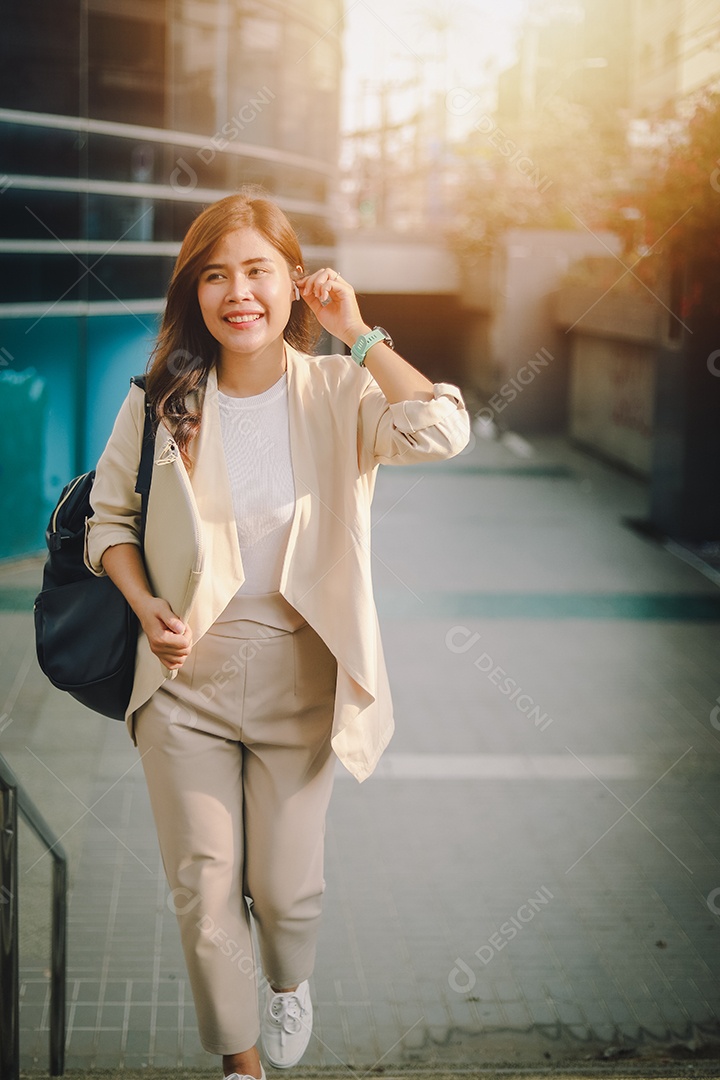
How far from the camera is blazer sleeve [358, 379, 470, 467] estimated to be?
208 cm

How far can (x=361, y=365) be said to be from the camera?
2.21 m

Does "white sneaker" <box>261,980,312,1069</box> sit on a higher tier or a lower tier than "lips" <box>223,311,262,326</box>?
lower

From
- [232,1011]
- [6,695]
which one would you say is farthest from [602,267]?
[232,1011]

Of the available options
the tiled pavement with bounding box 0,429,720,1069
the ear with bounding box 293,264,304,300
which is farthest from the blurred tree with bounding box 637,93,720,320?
the ear with bounding box 293,264,304,300

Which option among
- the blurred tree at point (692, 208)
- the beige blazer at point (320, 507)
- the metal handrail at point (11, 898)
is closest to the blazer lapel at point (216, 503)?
the beige blazer at point (320, 507)

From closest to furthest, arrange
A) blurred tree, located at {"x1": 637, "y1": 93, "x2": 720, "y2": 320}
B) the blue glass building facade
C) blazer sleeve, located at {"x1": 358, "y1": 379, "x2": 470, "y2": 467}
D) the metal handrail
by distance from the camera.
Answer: blazer sleeve, located at {"x1": 358, "y1": 379, "x2": 470, "y2": 467} < the metal handrail < the blue glass building facade < blurred tree, located at {"x1": 637, "y1": 93, "x2": 720, "y2": 320}

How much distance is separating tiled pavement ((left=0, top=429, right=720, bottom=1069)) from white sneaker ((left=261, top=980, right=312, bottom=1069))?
61 cm

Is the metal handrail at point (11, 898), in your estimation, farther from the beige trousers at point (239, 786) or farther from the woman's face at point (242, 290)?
the woman's face at point (242, 290)

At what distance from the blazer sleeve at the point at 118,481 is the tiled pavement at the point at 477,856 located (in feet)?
4.88

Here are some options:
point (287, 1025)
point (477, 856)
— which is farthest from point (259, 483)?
Result: point (477, 856)

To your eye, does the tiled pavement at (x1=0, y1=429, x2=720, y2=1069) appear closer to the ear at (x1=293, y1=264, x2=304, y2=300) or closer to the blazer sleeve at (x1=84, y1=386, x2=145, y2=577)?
the blazer sleeve at (x1=84, y1=386, x2=145, y2=577)

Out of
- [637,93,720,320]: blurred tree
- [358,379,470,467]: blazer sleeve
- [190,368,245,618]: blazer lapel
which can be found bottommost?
[190,368,245,618]: blazer lapel

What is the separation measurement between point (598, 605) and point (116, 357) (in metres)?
3.96

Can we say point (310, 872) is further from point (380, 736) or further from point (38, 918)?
point (38, 918)
